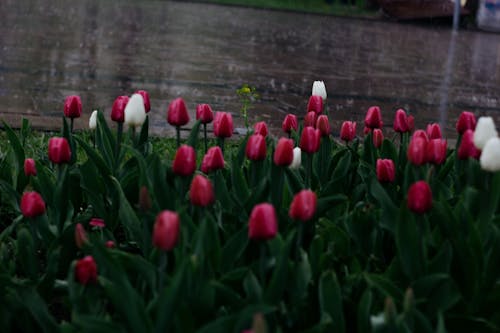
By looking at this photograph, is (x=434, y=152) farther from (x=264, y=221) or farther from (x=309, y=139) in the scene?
(x=264, y=221)

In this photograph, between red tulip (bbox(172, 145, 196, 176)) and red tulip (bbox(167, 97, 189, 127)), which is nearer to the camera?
red tulip (bbox(172, 145, 196, 176))

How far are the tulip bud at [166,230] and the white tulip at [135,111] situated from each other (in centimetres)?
76

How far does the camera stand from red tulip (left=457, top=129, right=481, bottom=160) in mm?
2191

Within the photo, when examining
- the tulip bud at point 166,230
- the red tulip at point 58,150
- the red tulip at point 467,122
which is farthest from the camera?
the red tulip at point 467,122

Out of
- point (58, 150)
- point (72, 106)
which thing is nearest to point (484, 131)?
point (58, 150)

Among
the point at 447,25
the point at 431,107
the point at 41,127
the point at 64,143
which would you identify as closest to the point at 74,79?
→ the point at 41,127

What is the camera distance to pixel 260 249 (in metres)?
1.93

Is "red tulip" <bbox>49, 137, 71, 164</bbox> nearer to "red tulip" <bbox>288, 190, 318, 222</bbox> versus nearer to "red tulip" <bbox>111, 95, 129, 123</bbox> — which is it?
"red tulip" <bbox>111, 95, 129, 123</bbox>

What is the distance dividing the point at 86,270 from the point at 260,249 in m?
A: 0.40

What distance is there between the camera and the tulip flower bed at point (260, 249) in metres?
1.71

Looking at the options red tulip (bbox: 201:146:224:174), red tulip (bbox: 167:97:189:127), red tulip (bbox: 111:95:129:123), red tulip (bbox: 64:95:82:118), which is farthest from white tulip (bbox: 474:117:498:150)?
red tulip (bbox: 64:95:82:118)

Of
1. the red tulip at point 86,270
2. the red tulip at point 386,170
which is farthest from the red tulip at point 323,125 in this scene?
the red tulip at point 86,270

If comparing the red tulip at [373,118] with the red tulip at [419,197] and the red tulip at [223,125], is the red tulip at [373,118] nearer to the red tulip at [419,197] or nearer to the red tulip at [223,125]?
the red tulip at [223,125]

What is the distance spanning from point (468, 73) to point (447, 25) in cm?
967
